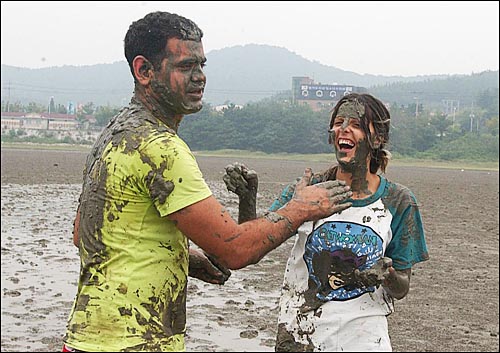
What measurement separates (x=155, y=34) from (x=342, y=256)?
1.40 metres

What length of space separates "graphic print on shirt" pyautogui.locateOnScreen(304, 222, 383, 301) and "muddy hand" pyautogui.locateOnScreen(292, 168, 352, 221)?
29 centimetres

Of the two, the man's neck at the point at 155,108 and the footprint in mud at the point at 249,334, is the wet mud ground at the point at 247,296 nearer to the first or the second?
the footprint in mud at the point at 249,334

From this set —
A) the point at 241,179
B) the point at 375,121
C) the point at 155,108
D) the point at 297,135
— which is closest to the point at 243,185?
the point at 241,179

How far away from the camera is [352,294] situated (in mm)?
3750

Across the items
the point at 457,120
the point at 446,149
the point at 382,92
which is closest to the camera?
the point at 446,149

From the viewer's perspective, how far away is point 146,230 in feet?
9.98

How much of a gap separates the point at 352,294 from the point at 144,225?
120cm

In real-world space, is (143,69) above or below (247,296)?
above

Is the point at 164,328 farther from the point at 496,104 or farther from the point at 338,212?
the point at 496,104

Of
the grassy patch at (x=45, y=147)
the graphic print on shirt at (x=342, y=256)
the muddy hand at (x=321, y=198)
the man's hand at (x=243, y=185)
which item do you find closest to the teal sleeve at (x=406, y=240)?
the graphic print on shirt at (x=342, y=256)

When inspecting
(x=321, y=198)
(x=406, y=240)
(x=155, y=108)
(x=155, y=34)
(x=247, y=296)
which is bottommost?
(x=247, y=296)

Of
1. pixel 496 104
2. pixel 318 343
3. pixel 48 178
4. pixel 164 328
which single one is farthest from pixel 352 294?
pixel 496 104

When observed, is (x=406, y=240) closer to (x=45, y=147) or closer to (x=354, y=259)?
(x=354, y=259)

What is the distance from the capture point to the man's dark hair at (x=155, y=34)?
3229mm
